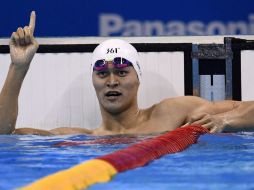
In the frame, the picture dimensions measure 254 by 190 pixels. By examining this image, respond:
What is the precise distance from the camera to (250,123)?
386 cm

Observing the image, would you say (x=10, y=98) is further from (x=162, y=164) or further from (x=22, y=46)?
(x=162, y=164)

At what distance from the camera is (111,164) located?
2113 millimetres

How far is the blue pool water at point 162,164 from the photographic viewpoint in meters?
1.93

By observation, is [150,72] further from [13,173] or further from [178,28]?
[13,173]

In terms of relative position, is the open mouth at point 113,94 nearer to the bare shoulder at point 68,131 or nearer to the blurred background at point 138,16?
the bare shoulder at point 68,131

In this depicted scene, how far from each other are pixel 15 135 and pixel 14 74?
42 cm

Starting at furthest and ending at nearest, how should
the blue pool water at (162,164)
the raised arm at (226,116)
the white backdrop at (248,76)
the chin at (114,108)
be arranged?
1. the white backdrop at (248,76)
2. the chin at (114,108)
3. the raised arm at (226,116)
4. the blue pool water at (162,164)

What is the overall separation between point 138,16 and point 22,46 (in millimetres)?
966

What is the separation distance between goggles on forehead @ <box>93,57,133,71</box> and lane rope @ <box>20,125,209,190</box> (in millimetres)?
877

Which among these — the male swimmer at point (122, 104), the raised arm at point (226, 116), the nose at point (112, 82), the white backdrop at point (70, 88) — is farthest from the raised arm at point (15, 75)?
the raised arm at point (226, 116)

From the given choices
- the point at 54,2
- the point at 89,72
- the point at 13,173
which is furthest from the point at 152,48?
the point at 13,173

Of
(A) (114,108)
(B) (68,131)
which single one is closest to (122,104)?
(A) (114,108)

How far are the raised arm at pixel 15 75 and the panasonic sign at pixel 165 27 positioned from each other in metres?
0.71

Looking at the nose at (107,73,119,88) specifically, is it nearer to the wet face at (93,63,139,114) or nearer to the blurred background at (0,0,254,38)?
the wet face at (93,63,139,114)
